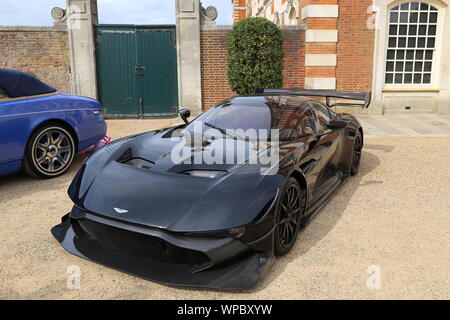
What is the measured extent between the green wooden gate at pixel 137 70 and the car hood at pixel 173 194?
8.62 metres

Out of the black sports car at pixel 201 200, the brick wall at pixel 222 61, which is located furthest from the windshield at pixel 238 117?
the brick wall at pixel 222 61

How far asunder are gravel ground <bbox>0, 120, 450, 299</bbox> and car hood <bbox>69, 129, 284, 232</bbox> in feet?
1.63

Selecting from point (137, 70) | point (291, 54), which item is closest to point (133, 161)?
point (137, 70)

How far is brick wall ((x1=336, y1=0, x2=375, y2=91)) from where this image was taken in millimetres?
11609

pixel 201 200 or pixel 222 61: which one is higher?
pixel 222 61

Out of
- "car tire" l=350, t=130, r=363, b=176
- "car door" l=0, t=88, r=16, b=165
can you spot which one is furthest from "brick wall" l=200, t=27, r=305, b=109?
"car door" l=0, t=88, r=16, b=165

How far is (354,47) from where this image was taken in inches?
467

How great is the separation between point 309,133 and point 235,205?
1.71 meters

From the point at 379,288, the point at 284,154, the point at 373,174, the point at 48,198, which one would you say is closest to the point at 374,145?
the point at 373,174

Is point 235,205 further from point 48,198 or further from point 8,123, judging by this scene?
point 8,123

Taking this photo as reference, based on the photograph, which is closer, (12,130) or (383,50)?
(12,130)

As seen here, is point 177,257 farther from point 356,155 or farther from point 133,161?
point 356,155

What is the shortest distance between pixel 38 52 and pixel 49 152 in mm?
7271

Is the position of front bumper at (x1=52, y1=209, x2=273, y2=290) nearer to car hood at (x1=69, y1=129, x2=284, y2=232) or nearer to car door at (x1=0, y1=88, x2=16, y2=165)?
car hood at (x1=69, y1=129, x2=284, y2=232)
